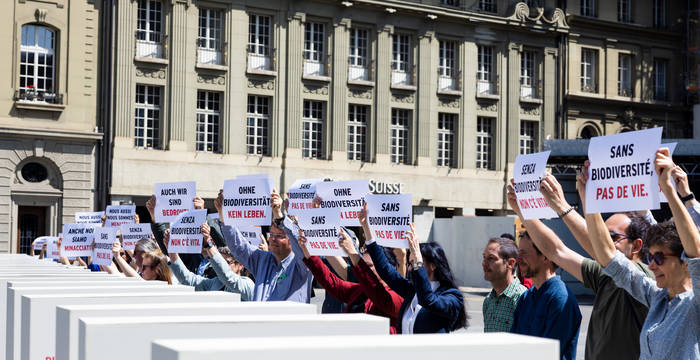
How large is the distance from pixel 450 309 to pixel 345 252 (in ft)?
3.74

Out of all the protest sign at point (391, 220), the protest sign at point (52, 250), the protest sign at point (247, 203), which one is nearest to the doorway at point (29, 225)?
the protest sign at point (52, 250)

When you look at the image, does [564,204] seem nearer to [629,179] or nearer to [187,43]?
[629,179]

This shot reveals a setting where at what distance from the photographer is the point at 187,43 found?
33688mm

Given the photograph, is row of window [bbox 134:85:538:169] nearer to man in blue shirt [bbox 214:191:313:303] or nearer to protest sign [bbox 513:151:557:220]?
man in blue shirt [bbox 214:191:313:303]

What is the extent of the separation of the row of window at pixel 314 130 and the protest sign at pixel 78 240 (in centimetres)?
2164

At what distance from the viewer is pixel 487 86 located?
132ft

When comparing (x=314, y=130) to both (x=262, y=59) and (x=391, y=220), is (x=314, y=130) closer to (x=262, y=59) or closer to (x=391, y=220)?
(x=262, y=59)

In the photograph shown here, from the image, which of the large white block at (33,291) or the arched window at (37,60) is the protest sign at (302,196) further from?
the arched window at (37,60)

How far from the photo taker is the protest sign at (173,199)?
1028cm

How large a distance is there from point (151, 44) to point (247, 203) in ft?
84.4

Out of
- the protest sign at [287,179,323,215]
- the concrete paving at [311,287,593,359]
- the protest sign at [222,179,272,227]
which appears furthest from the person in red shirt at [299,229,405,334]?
the concrete paving at [311,287,593,359]

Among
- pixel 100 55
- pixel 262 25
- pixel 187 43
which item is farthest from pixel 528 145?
pixel 100 55

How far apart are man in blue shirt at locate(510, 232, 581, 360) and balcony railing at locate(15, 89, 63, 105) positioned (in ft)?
92.7

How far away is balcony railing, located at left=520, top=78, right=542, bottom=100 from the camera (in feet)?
135
